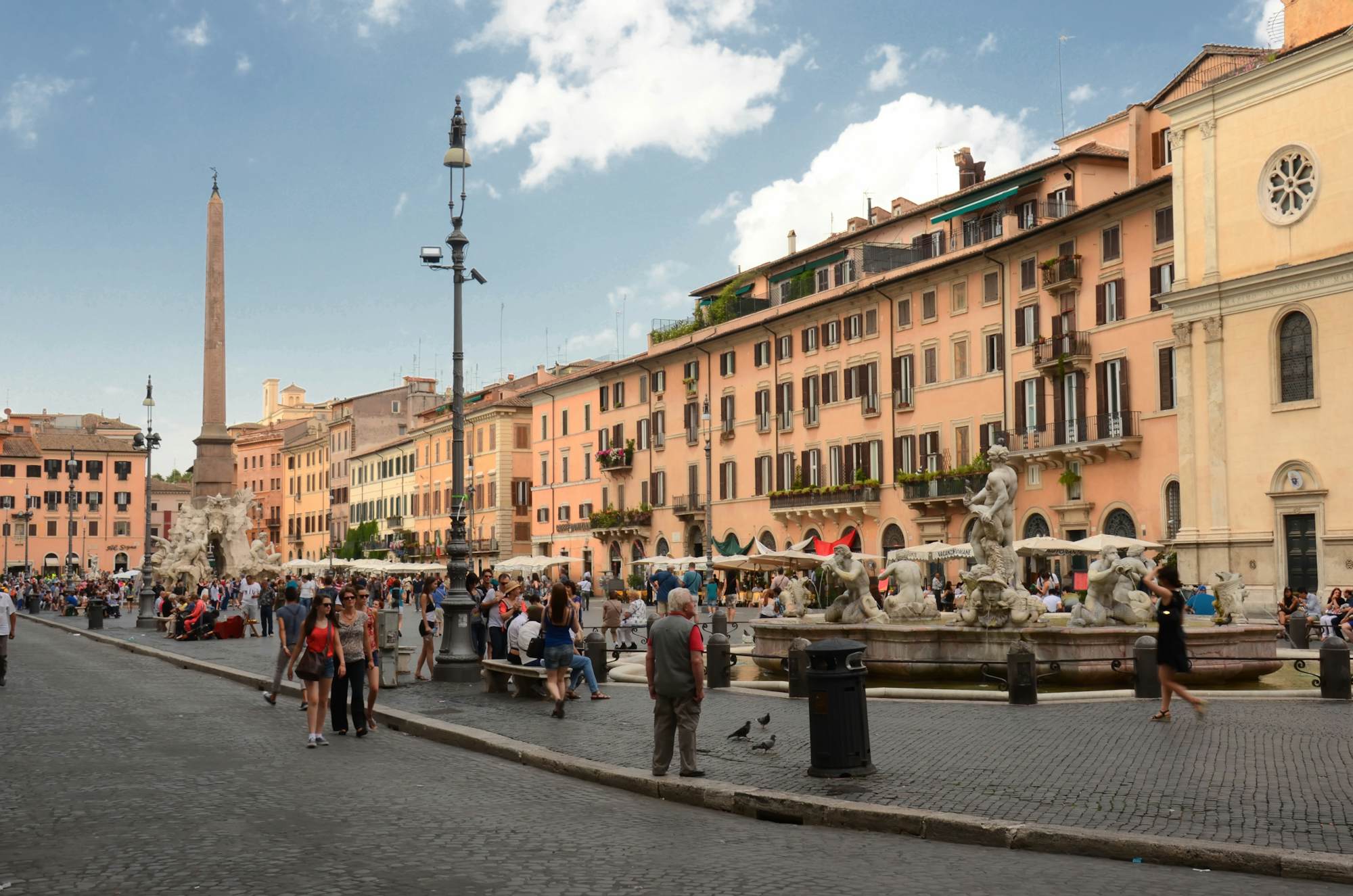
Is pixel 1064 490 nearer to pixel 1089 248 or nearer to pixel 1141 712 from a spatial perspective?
pixel 1089 248

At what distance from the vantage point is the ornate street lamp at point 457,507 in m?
18.8

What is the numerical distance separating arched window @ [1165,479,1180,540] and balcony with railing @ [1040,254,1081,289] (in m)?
6.70

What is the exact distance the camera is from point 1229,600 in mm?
19672

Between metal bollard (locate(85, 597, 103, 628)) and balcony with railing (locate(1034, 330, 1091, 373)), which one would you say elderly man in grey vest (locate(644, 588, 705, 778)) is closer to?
balcony with railing (locate(1034, 330, 1091, 373))

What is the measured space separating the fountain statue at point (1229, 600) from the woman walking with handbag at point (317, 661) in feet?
40.2

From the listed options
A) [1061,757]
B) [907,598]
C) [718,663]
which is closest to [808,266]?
[907,598]

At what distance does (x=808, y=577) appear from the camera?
143ft

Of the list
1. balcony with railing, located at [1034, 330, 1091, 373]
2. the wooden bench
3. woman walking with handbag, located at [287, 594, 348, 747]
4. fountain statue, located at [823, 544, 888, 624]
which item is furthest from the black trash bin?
balcony with railing, located at [1034, 330, 1091, 373]

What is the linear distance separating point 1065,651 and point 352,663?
8438 mm

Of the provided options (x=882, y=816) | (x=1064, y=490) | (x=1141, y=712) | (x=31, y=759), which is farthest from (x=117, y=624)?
(x=882, y=816)

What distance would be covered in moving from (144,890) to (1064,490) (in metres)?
37.3

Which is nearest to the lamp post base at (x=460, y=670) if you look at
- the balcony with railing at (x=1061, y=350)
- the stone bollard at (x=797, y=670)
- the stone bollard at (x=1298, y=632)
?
the stone bollard at (x=797, y=670)

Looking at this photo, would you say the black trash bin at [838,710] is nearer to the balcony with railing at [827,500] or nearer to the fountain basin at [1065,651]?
the fountain basin at [1065,651]

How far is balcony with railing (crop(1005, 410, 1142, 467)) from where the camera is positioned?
39.0 meters
